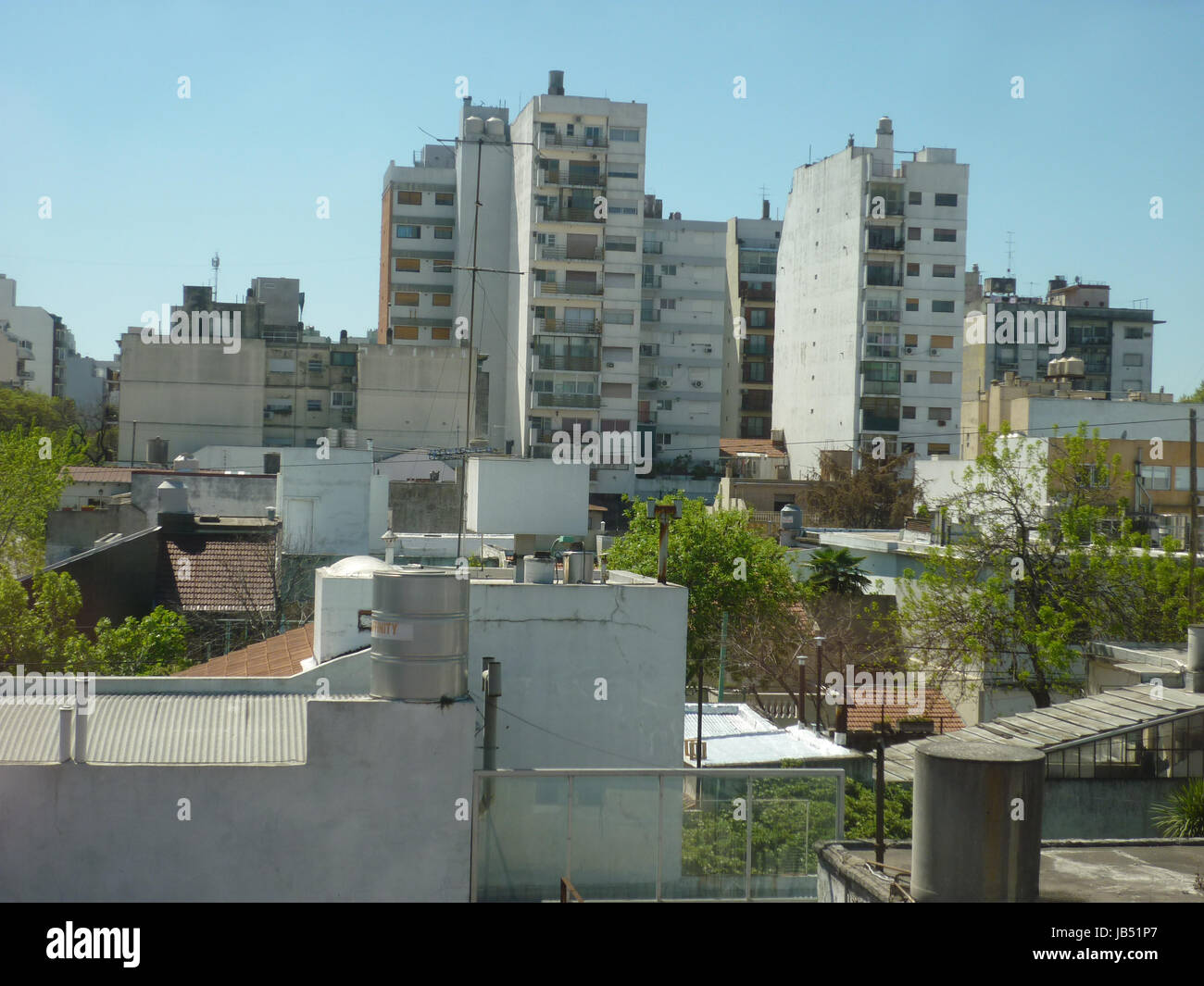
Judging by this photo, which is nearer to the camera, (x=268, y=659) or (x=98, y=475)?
(x=268, y=659)

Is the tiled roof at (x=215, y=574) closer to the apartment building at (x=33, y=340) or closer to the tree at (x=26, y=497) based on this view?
the tree at (x=26, y=497)

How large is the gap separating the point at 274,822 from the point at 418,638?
77.1 inches

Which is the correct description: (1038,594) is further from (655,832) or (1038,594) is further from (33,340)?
(33,340)

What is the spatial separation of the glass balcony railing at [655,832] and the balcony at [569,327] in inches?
2355

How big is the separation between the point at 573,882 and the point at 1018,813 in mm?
4294

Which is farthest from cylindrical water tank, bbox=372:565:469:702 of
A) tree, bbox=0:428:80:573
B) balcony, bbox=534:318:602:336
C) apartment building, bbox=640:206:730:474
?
apartment building, bbox=640:206:730:474

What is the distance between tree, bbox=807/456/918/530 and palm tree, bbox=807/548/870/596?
2386cm

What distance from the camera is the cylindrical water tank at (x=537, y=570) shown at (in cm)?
1365

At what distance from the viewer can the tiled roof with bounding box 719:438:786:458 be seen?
75250 mm

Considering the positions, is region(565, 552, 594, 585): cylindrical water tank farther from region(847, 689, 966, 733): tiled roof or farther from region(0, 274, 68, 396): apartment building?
region(0, 274, 68, 396): apartment building

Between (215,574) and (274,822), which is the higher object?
(215,574)

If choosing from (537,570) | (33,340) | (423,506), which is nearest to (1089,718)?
(537,570)

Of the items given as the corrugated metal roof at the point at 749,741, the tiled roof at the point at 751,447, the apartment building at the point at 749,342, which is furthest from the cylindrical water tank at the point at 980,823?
the apartment building at the point at 749,342

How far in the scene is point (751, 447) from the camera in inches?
3027
